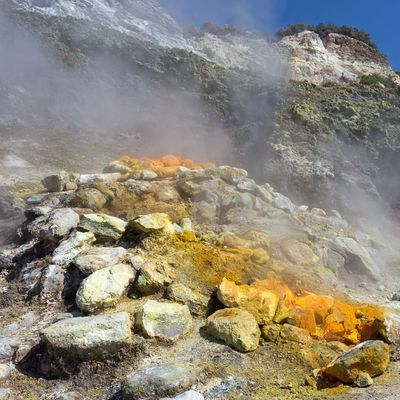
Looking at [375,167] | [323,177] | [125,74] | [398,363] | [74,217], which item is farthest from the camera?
[125,74]

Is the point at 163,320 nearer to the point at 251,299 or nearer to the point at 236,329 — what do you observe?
the point at 236,329

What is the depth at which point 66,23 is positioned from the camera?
60.7 feet

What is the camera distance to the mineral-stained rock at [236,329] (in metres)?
4.66

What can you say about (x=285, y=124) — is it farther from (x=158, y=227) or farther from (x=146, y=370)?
(x=146, y=370)

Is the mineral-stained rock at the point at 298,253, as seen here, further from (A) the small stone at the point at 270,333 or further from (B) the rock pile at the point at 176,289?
(A) the small stone at the point at 270,333

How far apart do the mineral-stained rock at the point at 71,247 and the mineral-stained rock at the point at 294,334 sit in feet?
9.77

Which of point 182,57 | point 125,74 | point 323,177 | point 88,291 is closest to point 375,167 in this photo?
point 323,177

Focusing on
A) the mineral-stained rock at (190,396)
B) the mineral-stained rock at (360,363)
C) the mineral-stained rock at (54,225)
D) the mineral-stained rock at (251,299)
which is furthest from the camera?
the mineral-stained rock at (54,225)

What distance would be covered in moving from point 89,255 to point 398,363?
150 inches

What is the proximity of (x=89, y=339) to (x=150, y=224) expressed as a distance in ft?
7.48

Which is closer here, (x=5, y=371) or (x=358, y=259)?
(x=5, y=371)

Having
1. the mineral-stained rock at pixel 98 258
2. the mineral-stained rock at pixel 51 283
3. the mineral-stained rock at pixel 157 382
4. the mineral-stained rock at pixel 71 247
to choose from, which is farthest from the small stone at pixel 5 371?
the mineral-stained rock at pixel 71 247

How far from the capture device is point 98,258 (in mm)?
5953

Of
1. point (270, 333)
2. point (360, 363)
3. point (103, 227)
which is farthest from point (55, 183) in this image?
point (360, 363)
